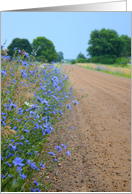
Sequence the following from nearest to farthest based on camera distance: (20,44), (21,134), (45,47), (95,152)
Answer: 1. (21,134)
2. (95,152)
3. (20,44)
4. (45,47)

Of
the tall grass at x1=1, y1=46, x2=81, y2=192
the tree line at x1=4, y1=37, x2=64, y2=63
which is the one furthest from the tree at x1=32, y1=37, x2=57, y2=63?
the tall grass at x1=1, y1=46, x2=81, y2=192

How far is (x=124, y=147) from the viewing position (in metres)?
2.47

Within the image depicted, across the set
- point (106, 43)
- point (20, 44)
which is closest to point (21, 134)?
point (20, 44)

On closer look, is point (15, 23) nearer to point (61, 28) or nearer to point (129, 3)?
point (61, 28)

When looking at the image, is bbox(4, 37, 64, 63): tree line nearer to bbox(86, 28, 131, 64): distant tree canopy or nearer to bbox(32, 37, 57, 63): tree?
bbox(32, 37, 57, 63): tree

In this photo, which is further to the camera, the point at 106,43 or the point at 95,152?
the point at 106,43

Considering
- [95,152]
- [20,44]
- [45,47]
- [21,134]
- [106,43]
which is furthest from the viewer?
[106,43]

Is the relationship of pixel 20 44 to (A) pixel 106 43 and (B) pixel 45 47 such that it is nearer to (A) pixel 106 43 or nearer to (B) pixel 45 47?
(B) pixel 45 47

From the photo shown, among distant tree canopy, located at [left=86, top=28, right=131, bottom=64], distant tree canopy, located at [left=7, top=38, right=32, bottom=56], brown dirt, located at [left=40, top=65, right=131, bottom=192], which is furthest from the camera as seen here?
distant tree canopy, located at [left=86, top=28, right=131, bottom=64]

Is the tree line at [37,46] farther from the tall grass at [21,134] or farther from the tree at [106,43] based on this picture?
the tree at [106,43]

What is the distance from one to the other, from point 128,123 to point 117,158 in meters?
1.32

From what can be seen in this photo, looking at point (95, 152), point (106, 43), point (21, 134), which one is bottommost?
point (95, 152)

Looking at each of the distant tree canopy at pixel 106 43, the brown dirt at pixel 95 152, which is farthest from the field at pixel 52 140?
the distant tree canopy at pixel 106 43

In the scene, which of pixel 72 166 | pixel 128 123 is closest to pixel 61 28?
pixel 72 166
